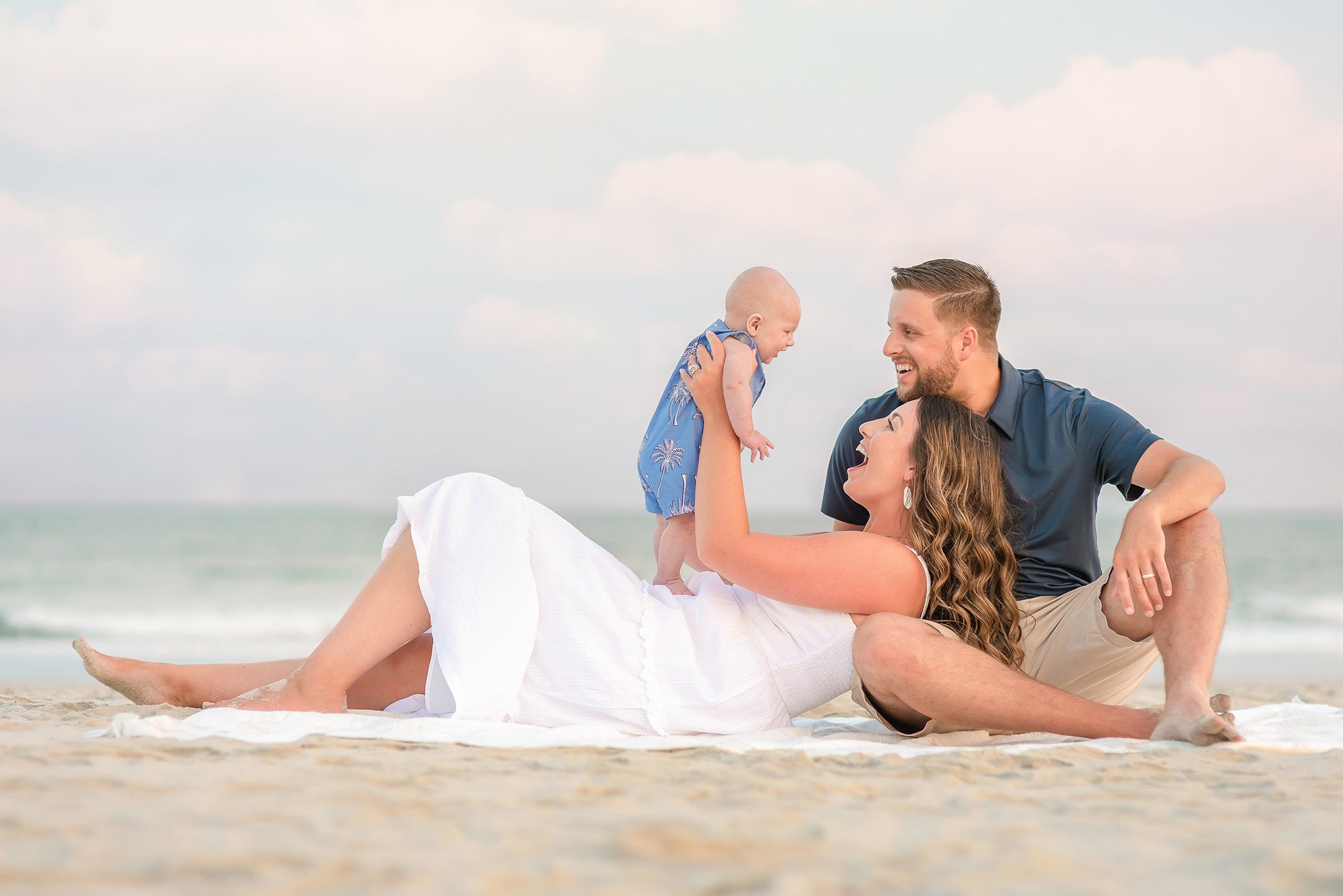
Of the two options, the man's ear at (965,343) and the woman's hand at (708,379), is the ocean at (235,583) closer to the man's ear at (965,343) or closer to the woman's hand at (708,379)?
the woman's hand at (708,379)

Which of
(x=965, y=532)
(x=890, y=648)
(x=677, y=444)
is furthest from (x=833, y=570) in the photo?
(x=677, y=444)

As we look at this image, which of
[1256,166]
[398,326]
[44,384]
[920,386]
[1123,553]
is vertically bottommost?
[1123,553]

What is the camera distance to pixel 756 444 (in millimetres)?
3402

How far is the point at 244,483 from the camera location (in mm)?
23984

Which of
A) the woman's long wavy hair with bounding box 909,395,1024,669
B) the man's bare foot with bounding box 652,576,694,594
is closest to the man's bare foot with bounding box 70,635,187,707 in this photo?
the man's bare foot with bounding box 652,576,694,594

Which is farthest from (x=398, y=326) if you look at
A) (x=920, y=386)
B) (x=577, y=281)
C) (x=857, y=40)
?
(x=920, y=386)

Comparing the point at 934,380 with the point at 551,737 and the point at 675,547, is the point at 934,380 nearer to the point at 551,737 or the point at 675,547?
the point at 675,547

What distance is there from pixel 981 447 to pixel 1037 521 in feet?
2.16

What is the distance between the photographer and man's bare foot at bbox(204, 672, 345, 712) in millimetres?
2889

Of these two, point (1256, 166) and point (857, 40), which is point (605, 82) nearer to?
point (857, 40)

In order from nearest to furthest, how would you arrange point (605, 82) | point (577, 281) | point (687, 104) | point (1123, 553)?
1. point (1123, 553)
2. point (687, 104)
3. point (605, 82)
4. point (577, 281)

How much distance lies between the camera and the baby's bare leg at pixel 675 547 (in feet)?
12.1

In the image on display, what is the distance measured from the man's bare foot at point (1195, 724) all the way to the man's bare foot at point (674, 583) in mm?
1515

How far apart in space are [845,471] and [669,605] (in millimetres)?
1221
